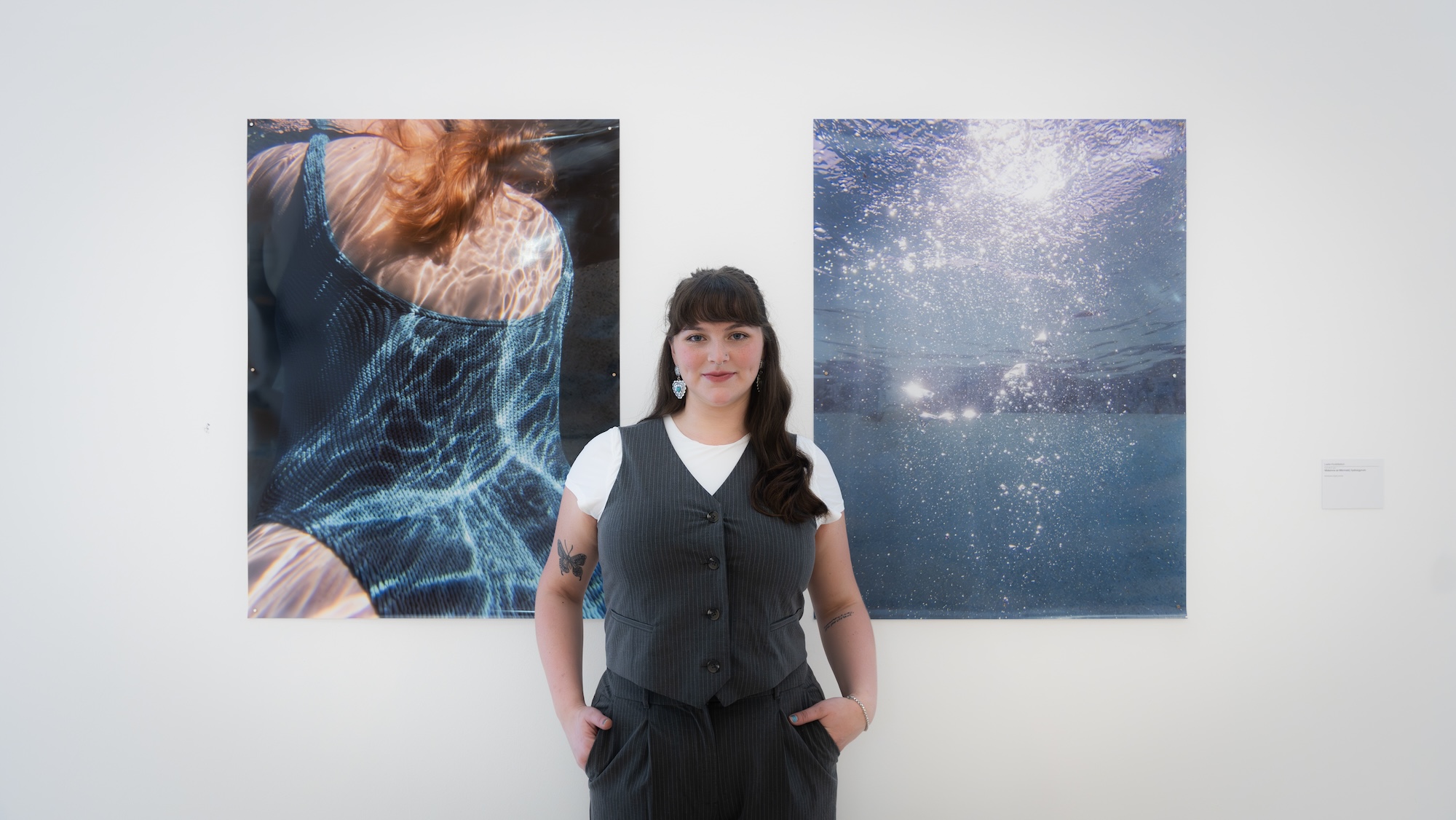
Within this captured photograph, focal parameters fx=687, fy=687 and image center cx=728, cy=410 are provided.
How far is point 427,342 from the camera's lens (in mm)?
1692

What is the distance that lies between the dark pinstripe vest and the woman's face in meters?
0.15

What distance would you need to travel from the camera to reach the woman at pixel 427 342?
169 centimetres

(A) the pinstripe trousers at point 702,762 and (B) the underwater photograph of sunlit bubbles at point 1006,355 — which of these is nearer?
(A) the pinstripe trousers at point 702,762

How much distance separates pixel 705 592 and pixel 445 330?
0.96m

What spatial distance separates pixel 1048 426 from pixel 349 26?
2002mm

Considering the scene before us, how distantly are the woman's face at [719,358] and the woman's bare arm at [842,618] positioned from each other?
354 millimetres

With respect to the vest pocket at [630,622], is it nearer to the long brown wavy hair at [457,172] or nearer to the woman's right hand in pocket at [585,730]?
the woman's right hand in pocket at [585,730]

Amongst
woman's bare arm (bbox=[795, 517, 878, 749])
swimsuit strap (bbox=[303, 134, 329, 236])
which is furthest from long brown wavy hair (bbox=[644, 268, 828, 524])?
swimsuit strap (bbox=[303, 134, 329, 236])

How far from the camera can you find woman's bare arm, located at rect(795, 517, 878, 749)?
1.42 m

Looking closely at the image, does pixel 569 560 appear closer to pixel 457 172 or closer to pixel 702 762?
pixel 702 762
